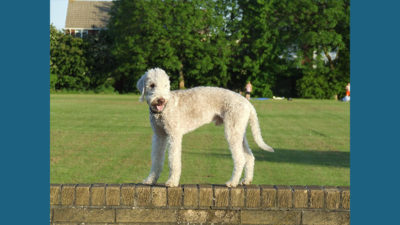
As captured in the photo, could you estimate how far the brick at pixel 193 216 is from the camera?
500 centimetres

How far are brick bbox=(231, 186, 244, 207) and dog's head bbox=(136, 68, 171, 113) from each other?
1159 millimetres

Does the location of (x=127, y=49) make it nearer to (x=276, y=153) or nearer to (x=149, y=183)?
(x=276, y=153)

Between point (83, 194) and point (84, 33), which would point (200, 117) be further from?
point (84, 33)

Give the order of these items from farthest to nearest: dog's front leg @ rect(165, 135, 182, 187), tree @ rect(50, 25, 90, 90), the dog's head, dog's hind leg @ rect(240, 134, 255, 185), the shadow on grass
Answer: tree @ rect(50, 25, 90, 90) → the shadow on grass → dog's hind leg @ rect(240, 134, 255, 185) → dog's front leg @ rect(165, 135, 182, 187) → the dog's head

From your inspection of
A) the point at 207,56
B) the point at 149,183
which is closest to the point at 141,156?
the point at 149,183

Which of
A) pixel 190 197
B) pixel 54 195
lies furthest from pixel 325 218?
pixel 54 195

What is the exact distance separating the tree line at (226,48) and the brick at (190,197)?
34254mm

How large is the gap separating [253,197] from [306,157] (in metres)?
5.83

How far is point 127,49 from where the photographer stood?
1608 inches

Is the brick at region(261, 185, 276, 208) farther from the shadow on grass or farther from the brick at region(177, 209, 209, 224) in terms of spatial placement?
the shadow on grass

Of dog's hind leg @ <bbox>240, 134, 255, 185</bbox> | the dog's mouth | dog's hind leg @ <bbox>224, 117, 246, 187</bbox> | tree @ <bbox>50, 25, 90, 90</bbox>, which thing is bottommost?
dog's hind leg @ <bbox>240, 134, 255, 185</bbox>

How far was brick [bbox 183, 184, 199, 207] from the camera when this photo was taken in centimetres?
497

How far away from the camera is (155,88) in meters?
4.37

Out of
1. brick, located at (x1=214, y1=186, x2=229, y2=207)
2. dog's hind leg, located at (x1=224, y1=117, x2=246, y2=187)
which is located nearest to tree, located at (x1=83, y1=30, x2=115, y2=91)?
brick, located at (x1=214, y1=186, x2=229, y2=207)
